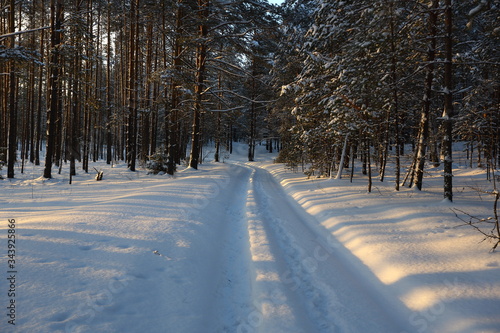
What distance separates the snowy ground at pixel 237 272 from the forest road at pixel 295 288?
0.02 metres

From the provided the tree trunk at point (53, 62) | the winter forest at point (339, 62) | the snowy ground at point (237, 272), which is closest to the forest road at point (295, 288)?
the snowy ground at point (237, 272)

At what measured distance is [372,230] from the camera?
5805mm

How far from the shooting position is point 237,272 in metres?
3.99

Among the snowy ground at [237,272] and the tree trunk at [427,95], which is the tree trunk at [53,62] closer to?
the snowy ground at [237,272]

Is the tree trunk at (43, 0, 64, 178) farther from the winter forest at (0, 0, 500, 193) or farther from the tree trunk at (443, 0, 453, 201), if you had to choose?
the tree trunk at (443, 0, 453, 201)

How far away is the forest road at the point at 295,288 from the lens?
2916 millimetres

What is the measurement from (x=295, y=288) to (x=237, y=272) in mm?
1017

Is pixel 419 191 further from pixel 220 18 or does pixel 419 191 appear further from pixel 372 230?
pixel 220 18

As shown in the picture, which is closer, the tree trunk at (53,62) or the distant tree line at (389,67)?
the distant tree line at (389,67)

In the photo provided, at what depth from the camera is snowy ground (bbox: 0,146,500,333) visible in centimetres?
268

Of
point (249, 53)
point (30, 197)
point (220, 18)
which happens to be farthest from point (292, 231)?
point (220, 18)

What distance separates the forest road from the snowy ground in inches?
0.7

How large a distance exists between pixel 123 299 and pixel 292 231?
414 centimetres

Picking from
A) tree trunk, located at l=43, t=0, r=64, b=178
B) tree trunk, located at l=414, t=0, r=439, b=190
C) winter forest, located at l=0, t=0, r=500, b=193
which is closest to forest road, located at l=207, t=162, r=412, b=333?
winter forest, located at l=0, t=0, r=500, b=193
